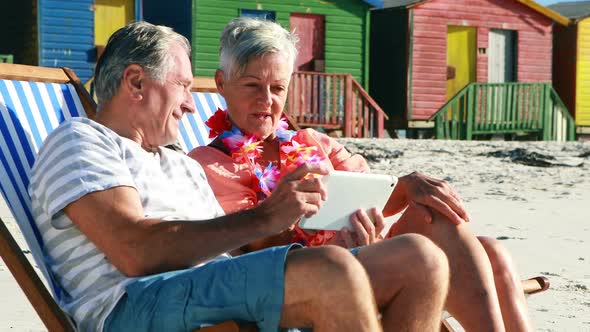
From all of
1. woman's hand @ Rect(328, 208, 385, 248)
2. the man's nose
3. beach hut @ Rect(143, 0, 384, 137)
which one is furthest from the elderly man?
beach hut @ Rect(143, 0, 384, 137)

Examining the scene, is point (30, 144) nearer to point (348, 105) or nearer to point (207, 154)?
point (207, 154)

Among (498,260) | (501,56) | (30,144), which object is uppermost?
(501,56)

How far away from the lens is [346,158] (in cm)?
380

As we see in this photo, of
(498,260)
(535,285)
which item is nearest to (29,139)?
(498,260)

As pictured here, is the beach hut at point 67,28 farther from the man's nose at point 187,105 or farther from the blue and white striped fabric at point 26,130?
the man's nose at point 187,105

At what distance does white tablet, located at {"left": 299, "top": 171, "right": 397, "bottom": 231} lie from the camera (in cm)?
309

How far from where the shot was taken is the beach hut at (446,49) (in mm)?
21969

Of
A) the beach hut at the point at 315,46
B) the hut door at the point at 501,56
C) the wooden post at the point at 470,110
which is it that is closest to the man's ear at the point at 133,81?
the beach hut at the point at 315,46

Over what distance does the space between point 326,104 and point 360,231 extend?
1561 cm

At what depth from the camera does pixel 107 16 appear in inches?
754

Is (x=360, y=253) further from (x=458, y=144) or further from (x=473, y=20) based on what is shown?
(x=473, y=20)

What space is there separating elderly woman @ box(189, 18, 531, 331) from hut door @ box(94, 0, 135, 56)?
15.7m

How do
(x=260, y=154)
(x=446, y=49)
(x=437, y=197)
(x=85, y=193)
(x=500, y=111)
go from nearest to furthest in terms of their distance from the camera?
(x=85, y=193) < (x=437, y=197) < (x=260, y=154) < (x=500, y=111) < (x=446, y=49)

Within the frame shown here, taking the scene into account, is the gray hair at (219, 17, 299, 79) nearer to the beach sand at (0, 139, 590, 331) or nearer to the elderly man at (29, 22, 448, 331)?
the elderly man at (29, 22, 448, 331)
